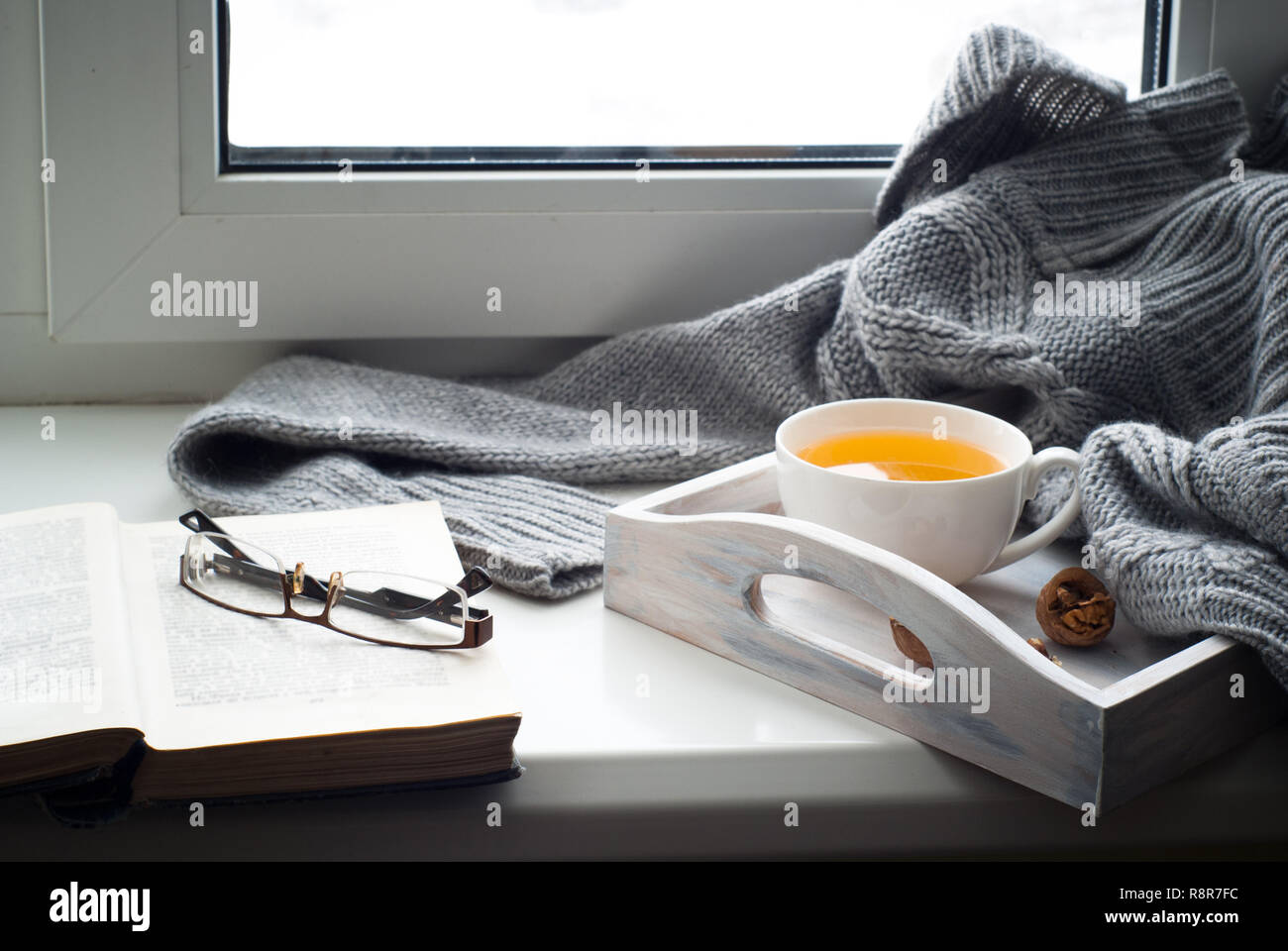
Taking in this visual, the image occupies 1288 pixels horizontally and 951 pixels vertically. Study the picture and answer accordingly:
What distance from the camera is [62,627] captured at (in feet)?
1.62

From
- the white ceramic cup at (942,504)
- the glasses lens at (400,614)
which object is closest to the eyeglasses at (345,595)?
the glasses lens at (400,614)

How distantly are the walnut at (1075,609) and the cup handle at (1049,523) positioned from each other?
0.10 ft

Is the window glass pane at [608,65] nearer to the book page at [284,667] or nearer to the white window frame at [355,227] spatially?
the white window frame at [355,227]

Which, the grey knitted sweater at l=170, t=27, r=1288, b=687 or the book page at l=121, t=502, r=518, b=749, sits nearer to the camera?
the book page at l=121, t=502, r=518, b=749

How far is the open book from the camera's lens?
16.4 inches

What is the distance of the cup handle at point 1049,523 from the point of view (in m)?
0.56

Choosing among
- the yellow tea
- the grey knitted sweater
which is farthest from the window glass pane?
the yellow tea

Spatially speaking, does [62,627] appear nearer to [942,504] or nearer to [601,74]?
[942,504]

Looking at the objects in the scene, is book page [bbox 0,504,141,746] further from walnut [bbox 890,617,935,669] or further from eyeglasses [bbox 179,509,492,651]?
walnut [bbox 890,617,935,669]

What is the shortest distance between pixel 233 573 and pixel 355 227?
0.35m

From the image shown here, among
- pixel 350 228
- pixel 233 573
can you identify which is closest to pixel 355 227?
pixel 350 228
